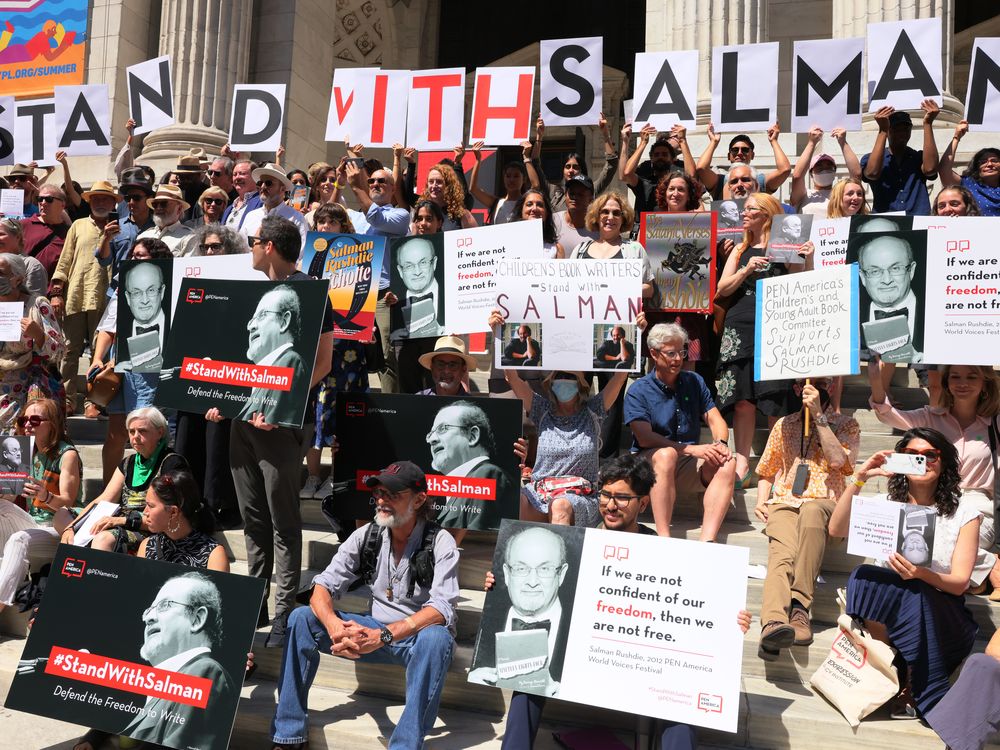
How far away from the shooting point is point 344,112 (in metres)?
9.05

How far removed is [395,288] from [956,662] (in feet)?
13.6

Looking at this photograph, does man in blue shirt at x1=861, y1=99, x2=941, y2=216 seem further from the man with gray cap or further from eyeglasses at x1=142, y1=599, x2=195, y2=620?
eyeglasses at x1=142, y1=599, x2=195, y2=620

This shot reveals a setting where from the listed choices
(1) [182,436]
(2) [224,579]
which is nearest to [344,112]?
(1) [182,436]

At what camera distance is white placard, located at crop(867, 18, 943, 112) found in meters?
7.94

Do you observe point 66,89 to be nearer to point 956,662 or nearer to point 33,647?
point 33,647

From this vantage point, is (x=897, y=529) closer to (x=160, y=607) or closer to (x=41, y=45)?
(x=160, y=607)

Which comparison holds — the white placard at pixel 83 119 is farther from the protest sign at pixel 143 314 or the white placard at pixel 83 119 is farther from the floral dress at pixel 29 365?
the protest sign at pixel 143 314

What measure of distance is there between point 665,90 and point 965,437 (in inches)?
176

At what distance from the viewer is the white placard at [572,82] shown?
874cm

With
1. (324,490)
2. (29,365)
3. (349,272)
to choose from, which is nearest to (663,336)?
(349,272)

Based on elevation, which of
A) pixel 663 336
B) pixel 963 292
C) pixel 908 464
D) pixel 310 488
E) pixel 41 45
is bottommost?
pixel 310 488

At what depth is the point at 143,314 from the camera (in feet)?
21.6

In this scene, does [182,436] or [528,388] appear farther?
[182,436]

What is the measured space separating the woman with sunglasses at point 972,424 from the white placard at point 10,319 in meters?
5.66
